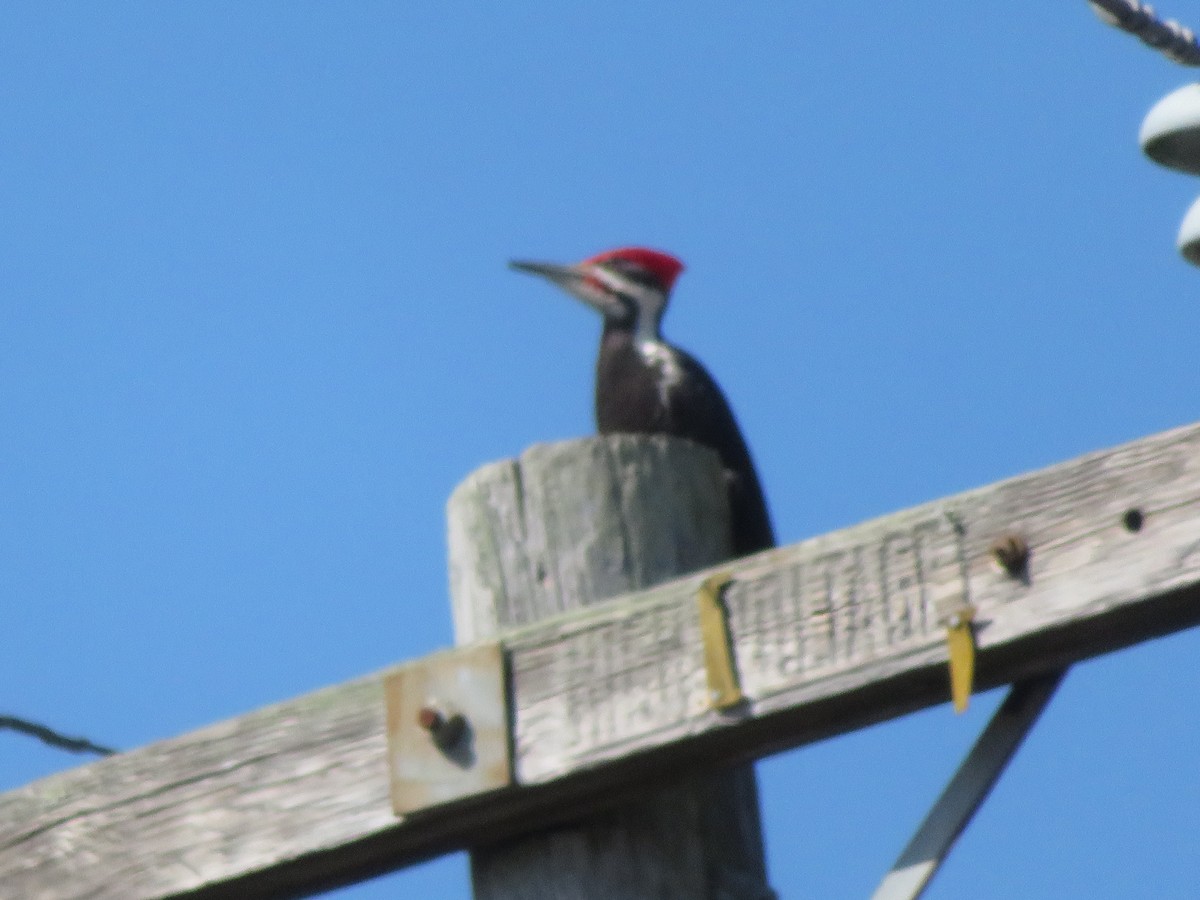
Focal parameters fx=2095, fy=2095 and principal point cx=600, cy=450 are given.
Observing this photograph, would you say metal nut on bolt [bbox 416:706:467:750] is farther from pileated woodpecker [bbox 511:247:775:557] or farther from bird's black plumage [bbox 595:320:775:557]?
bird's black plumage [bbox 595:320:775:557]

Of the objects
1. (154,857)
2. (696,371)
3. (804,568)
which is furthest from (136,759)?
(696,371)

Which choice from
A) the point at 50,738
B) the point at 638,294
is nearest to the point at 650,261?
the point at 638,294

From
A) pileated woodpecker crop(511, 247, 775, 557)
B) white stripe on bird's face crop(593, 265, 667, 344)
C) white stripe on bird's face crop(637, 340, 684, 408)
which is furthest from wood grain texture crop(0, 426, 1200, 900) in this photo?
white stripe on bird's face crop(593, 265, 667, 344)

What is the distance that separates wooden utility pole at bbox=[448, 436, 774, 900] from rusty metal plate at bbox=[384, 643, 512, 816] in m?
0.12

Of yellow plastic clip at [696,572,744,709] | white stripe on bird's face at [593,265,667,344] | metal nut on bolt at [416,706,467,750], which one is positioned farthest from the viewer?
white stripe on bird's face at [593,265,667,344]

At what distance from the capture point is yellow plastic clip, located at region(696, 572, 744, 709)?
6.87ft

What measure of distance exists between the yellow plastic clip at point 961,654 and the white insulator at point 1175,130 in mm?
916

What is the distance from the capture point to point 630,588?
2445 millimetres

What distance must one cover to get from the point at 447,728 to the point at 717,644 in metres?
0.31

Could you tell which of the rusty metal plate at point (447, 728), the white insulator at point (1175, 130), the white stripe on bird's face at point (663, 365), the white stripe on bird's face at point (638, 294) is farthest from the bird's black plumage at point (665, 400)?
the rusty metal plate at point (447, 728)

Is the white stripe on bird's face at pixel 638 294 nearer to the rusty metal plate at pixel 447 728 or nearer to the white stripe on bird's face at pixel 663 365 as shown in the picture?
the white stripe on bird's face at pixel 663 365

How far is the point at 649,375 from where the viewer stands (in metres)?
5.80

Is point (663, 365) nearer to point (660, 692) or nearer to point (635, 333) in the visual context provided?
→ point (635, 333)

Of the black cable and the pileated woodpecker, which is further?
the pileated woodpecker
